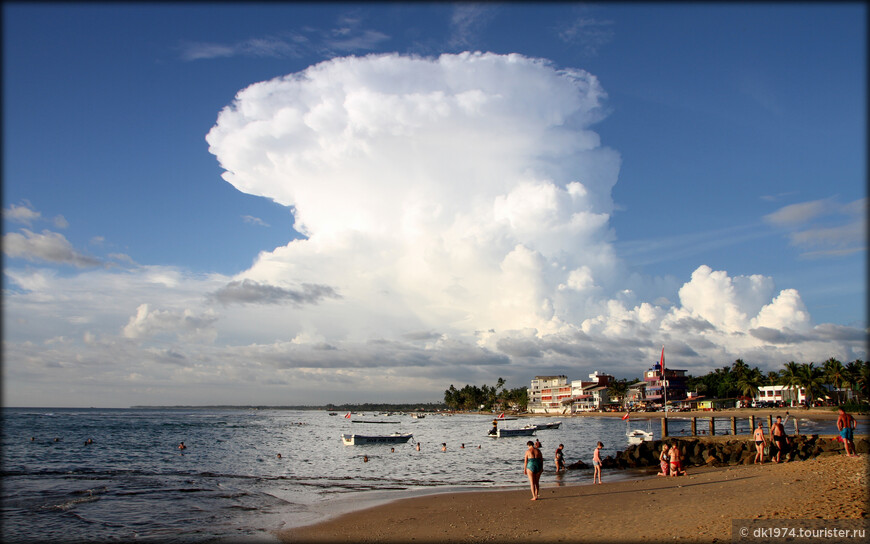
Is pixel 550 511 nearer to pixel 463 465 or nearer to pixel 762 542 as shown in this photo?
pixel 762 542

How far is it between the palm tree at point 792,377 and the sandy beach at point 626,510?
351 ft

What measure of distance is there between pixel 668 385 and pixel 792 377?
46594 mm

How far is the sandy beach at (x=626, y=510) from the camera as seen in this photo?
14516 millimetres

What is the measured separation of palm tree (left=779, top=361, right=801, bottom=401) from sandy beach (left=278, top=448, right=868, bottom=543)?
351 feet

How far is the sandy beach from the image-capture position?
14516 millimetres

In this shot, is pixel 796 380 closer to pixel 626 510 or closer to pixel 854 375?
pixel 854 375

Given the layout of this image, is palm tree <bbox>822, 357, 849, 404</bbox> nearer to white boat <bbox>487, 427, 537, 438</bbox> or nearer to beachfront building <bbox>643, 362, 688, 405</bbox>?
beachfront building <bbox>643, 362, 688, 405</bbox>

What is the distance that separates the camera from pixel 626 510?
58.4 feet

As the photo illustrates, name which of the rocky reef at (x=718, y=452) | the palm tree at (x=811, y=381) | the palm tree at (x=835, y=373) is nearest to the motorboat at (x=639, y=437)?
the rocky reef at (x=718, y=452)

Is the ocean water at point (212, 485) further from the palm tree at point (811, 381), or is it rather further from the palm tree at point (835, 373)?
the palm tree at point (811, 381)

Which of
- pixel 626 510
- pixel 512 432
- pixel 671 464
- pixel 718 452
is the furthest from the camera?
pixel 512 432

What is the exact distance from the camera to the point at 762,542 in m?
11.9

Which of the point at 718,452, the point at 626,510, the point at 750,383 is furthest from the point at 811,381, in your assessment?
the point at 626,510

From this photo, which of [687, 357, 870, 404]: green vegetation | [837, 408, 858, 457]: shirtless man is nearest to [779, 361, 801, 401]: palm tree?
[687, 357, 870, 404]: green vegetation
